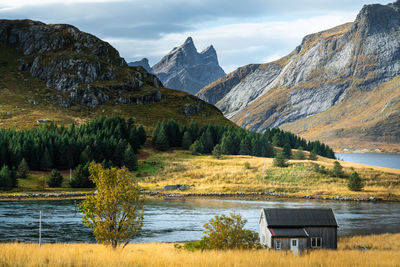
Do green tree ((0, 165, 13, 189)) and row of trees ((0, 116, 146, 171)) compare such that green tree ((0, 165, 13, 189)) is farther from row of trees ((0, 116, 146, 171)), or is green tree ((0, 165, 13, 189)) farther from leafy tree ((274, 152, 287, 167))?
leafy tree ((274, 152, 287, 167))

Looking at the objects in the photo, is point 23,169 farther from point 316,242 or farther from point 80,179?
point 316,242

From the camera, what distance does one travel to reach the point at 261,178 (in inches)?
4572

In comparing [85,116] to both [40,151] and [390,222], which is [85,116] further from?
[390,222]

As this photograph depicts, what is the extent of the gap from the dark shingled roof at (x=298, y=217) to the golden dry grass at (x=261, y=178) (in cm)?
6158

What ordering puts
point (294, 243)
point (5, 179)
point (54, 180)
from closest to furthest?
point (294, 243), point (5, 179), point (54, 180)

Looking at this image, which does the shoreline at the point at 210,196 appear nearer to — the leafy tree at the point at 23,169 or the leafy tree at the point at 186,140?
the leafy tree at the point at 23,169

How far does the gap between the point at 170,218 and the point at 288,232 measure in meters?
31.2

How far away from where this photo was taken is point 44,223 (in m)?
59.3

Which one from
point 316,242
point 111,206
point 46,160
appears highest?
point 111,206

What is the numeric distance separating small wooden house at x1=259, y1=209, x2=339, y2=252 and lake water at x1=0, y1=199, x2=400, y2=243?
1521cm

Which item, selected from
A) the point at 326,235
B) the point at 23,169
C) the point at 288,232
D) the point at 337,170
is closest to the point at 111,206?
the point at 288,232

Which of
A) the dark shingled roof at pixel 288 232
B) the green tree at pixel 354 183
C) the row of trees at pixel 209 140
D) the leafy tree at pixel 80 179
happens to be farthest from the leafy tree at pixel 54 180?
the dark shingled roof at pixel 288 232

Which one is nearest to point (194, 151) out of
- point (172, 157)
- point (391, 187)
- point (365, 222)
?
point (172, 157)

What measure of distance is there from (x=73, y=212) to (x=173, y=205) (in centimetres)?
2067
